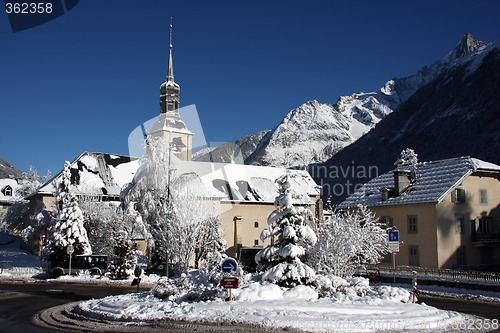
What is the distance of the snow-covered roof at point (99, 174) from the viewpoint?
173 ft

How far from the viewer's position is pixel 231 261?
58.2 feet

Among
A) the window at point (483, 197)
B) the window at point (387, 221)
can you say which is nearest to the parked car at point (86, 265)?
the window at point (387, 221)

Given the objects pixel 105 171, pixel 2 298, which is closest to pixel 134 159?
pixel 105 171

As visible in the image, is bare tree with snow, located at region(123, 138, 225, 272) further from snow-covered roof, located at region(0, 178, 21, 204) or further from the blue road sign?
snow-covered roof, located at region(0, 178, 21, 204)

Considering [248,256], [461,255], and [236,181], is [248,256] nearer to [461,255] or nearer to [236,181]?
[236,181]

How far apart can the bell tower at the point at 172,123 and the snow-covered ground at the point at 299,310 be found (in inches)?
1989

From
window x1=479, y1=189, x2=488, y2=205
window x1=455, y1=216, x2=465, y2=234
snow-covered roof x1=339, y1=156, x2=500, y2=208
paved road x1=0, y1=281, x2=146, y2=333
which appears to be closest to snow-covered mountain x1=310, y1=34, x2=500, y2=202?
snow-covered roof x1=339, y1=156, x2=500, y2=208

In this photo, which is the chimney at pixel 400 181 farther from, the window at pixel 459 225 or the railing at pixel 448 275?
the railing at pixel 448 275

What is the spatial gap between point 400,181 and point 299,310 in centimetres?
3060

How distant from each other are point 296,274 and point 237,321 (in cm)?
473

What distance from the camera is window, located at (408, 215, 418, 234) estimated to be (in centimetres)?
4109

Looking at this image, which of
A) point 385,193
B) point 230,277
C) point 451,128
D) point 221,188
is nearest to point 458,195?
point 385,193

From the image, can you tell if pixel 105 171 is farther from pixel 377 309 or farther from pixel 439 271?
pixel 377 309

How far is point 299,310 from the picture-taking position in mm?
16328
